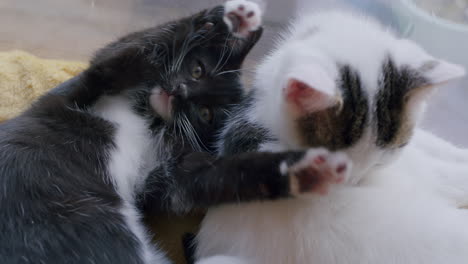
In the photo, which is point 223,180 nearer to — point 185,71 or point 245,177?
point 245,177

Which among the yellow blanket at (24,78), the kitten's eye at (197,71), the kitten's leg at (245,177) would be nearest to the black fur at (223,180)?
the kitten's leg at (245,177)

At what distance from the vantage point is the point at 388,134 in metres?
0.84

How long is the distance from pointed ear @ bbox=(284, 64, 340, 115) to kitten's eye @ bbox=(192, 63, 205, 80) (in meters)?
0.57

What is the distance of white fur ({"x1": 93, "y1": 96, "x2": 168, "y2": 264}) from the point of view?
1102 mm

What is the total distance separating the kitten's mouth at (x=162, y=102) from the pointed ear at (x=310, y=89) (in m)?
0.51

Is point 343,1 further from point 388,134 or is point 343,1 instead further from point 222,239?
point 222,239

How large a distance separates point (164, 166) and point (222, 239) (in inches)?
12.0

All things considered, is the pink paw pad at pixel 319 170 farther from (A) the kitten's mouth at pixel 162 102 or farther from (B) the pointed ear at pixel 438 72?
(A) the kitten's mouth at pixel 162 102

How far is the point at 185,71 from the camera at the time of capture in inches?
49.8

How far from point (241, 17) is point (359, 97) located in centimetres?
64

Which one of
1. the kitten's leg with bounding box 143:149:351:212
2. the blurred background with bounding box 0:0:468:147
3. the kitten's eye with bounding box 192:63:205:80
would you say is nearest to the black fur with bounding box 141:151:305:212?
the kitten's leg with bounding box 143:149:351:212

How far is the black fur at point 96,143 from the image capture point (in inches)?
35.5

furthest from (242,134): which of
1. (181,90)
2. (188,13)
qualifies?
(188,13)

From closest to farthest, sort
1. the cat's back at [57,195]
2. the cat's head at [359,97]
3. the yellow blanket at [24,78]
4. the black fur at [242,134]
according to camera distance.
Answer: the cat's head at [359,97] < the cat's back at [57,195] < the black fur at [242,134] < the yellow blanket at [24,78]
